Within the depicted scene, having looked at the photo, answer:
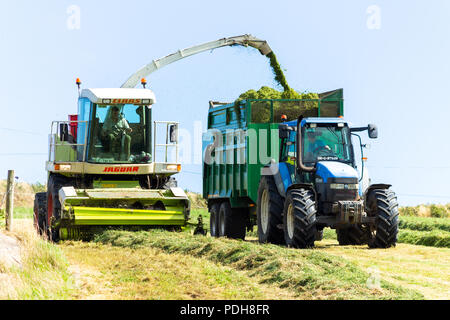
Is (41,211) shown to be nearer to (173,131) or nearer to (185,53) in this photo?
(173,131)

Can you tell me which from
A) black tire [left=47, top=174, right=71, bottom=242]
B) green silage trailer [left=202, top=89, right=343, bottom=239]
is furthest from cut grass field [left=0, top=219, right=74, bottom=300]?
green silage trailer [left=202, top=89, right=343, bottom=239]

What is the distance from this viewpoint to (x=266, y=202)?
17234mm

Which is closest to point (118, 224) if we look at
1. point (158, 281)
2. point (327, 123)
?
point (327, 123)

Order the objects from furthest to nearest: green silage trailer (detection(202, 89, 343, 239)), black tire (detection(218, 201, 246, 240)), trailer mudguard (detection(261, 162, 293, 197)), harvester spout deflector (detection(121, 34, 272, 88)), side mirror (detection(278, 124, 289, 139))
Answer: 1. harvester spout deflector (detection(121, 34, 272, 88))
2. black tire (detection(218, 201, 246, 240))
3. green silage trailer (detection(202, 89, 343, 239))
4. trailer mudguard (detection(261, 162, 293, 197))
5. side mirror (detection(278, 124, 289, 139))

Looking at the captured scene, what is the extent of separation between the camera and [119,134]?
18.5m

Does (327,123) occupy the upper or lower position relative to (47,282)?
upper

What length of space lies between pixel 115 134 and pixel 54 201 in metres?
2.11

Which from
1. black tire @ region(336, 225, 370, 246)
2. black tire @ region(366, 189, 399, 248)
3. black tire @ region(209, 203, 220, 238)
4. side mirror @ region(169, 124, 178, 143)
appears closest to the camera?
black tire @ region(366, 189, 399, 248)

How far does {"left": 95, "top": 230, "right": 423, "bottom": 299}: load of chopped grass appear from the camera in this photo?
972cm

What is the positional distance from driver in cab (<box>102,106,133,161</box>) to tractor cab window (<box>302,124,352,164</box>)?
14.9ft

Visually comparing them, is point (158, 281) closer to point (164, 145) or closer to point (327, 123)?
point (327, 123)

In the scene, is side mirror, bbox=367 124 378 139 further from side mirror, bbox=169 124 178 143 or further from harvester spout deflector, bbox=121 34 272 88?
harvester spout deflector, bbox=121 34 272 88

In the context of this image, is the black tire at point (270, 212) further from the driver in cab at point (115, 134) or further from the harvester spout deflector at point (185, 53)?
the harvester spout deflector at point (185, 53)
